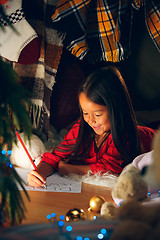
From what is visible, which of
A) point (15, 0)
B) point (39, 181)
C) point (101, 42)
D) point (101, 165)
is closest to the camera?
point (39, 181)

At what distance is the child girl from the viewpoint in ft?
3.15

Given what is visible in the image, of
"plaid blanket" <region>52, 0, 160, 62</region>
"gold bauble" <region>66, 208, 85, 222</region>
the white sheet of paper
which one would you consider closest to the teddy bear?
"gold bauble" <region>66, 208, 85, 222</region>

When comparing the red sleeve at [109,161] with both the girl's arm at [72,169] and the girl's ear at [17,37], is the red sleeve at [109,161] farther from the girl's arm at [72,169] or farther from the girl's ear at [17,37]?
the girl's ear at [17,37]

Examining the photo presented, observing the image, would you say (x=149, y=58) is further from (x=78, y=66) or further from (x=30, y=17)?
(x=30, y=17)

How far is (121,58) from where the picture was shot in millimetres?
1329

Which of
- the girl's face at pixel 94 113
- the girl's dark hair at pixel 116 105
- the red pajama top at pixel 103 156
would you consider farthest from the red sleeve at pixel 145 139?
the girl's face at pixel 94 113

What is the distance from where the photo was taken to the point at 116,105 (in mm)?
975

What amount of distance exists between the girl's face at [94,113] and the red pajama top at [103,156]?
4.3 inches

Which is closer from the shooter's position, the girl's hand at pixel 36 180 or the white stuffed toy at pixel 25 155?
the girl's hand at pixel 36 180

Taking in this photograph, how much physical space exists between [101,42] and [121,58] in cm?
12

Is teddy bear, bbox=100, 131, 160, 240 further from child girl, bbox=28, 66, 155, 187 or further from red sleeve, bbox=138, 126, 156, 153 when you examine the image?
red sleeve, bbox=138, 126, 156, 153

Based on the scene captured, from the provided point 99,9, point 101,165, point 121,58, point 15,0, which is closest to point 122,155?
point 101,165

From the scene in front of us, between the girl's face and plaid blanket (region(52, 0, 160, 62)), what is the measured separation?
0.41 meters

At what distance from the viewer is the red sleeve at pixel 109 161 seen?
3.27ft
